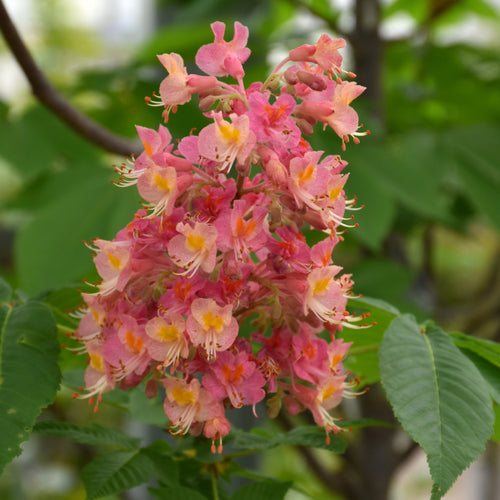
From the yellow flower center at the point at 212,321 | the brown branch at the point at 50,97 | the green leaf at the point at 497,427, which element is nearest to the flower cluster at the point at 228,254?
the yellow flower center at the point at 212,321

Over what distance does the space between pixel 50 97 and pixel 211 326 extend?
37 cm

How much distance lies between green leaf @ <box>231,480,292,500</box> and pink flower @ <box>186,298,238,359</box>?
0.10 m

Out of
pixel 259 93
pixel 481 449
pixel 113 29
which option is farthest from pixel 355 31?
pixel 113 29

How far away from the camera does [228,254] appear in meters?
0.36

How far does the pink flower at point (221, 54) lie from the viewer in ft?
1.25

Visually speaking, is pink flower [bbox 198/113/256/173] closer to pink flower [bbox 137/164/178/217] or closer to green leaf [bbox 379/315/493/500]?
pink flower [bbox 137/164/178/217]

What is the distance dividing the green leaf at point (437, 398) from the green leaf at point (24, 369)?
19 centimetres

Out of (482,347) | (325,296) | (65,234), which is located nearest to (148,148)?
(325,296)

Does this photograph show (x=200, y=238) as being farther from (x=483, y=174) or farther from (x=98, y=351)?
(x=483, y=174)

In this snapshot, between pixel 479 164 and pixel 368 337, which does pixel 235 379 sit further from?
pixel 479 164

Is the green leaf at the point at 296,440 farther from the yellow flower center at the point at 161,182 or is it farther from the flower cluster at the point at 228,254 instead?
the yellow flower center at the point at 161,182

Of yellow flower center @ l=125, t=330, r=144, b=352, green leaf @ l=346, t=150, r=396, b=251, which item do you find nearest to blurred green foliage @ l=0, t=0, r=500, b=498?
green leaf @ l=346, t=150, r=396, b=251

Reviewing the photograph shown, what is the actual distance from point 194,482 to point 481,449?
194 millimetres

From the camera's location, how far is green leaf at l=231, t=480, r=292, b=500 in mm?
394
